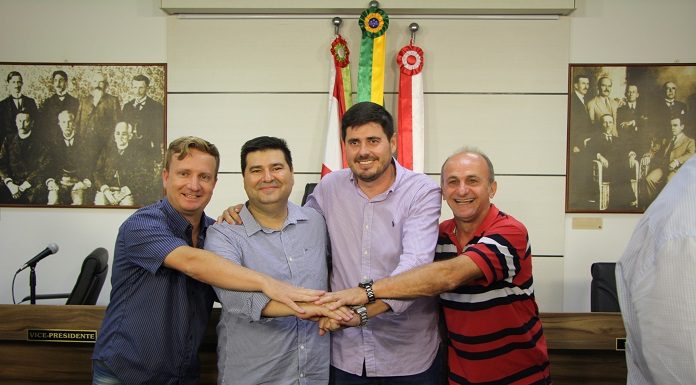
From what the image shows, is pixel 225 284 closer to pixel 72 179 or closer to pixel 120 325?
pixel 120 325

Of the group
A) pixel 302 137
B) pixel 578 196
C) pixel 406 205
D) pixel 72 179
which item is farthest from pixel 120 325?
pixel 578 196

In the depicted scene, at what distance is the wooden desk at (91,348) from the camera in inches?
84.3

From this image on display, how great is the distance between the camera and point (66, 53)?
402 cm

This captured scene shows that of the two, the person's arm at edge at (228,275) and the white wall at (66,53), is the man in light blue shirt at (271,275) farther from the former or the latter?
the white wall at (66,53)

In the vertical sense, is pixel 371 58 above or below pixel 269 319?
above

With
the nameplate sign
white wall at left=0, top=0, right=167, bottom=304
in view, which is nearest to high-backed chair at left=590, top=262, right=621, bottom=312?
the nameplate sign

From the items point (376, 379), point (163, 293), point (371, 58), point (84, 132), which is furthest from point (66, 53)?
point (376, 379)

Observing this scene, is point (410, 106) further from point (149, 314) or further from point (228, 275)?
point (149, 314)

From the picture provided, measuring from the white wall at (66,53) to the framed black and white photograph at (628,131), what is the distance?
3.22 m

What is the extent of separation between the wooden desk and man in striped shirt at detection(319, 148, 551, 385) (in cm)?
41

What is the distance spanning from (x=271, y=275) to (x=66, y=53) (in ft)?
10.6

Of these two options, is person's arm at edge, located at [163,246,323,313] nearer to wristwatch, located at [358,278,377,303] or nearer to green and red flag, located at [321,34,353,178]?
wristwatch, located at [358,278,377,303]

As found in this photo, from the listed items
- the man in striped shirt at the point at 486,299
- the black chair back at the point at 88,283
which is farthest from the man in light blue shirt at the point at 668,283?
the black chair back at the point at 88,283

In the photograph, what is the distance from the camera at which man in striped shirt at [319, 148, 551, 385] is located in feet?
5.63
